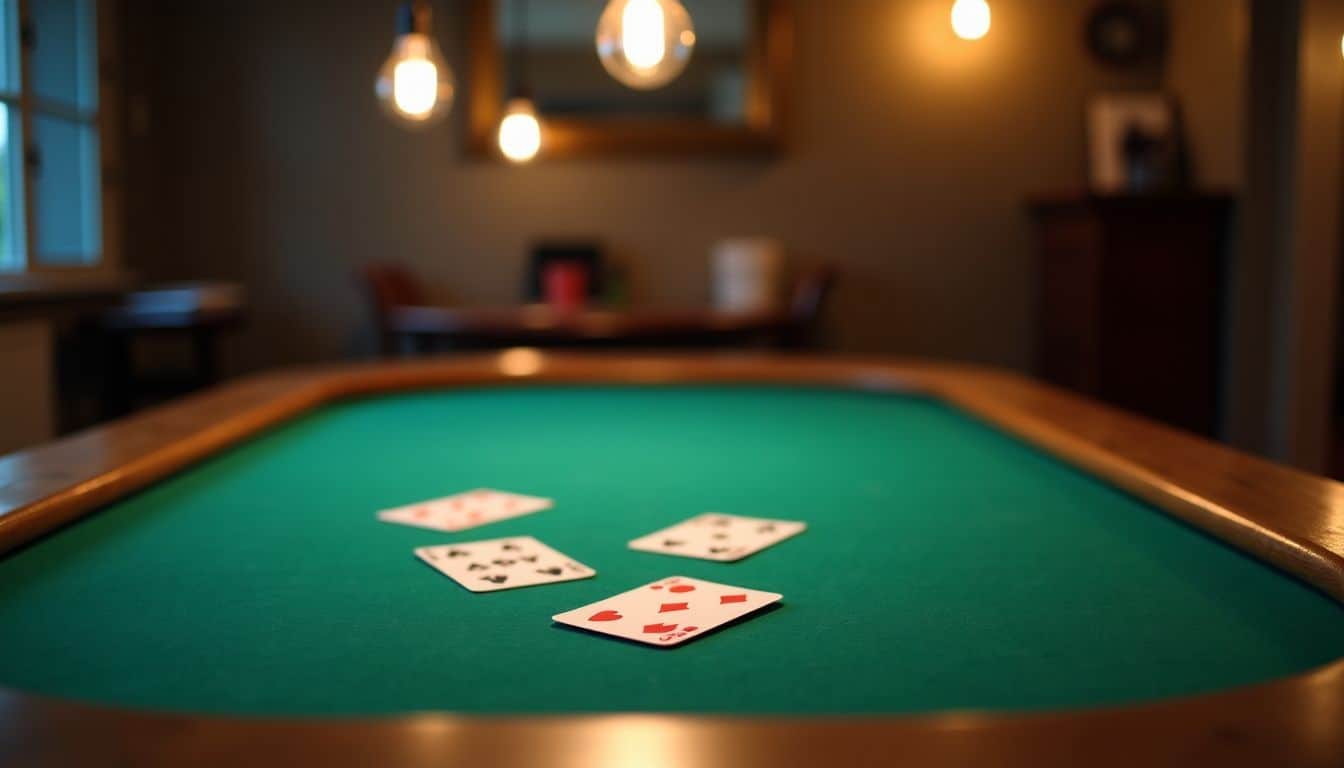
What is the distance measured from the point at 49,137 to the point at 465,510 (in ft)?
13.3

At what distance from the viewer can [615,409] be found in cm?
291

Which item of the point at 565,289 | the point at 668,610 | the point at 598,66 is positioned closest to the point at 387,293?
the point at 565,289

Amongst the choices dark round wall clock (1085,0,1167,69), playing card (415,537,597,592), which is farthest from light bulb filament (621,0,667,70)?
dark round wall clock (1085,0,1167,69)

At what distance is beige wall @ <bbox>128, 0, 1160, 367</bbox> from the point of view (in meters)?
5.84

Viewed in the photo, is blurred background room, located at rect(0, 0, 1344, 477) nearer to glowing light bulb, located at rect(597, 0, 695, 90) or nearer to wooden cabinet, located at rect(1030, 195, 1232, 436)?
wooden cabinet, located at rect(1030, 195, 1232, 436)

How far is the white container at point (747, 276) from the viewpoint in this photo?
560 centimetres

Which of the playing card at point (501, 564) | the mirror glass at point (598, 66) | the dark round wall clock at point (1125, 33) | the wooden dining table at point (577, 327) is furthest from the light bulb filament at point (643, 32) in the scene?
the dark round wall clock at point (1125, 33)

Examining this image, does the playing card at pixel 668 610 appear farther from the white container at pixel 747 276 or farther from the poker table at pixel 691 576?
the white container at pixel 747 276

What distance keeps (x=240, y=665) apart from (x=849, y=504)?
3.38 feet

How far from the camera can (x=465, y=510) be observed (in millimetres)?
1823

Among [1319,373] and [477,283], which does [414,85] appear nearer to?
[477,283]

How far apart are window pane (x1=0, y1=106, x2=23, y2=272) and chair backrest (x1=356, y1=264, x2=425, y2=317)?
4.60 feet

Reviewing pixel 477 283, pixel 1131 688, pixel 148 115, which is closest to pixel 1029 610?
pixel 1131 688

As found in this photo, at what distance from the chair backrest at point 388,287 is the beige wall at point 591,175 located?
86mm
